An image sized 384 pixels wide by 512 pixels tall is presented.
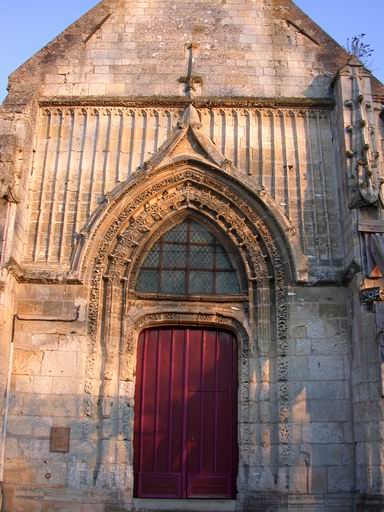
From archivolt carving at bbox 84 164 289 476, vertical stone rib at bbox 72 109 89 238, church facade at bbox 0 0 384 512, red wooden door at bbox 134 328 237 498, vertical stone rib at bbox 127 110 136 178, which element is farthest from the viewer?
vertical stone rib at bbox 127 110 136 178

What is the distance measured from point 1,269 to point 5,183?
1378mm

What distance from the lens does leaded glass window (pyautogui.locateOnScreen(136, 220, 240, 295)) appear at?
35.7ft

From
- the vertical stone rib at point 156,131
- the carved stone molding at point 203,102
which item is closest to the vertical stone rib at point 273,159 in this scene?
the carved stone molding at point 203,102

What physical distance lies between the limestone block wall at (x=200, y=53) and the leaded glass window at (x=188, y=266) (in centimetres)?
259

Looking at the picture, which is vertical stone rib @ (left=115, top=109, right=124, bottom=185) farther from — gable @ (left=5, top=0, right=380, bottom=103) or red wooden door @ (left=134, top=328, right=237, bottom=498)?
red wooden door @ (left=134, top=328, right=237, bottom=498)

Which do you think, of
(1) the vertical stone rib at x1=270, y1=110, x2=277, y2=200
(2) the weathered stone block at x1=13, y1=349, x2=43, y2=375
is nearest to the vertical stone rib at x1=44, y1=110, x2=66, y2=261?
(2) the weathered stone block at x1=13, y1=349, x2=43, y2=375

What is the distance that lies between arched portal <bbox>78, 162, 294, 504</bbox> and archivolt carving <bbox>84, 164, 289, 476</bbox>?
16 millimetres

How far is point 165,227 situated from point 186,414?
3.05 meters

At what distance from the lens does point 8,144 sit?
418 inches

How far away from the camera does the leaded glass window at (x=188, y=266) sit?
10.9 meters

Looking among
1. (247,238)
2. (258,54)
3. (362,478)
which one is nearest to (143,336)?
(247,238)

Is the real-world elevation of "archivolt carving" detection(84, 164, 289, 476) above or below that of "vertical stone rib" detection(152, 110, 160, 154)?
below

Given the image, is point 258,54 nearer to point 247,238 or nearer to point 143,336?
point 247,238

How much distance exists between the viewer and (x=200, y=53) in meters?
12.2
